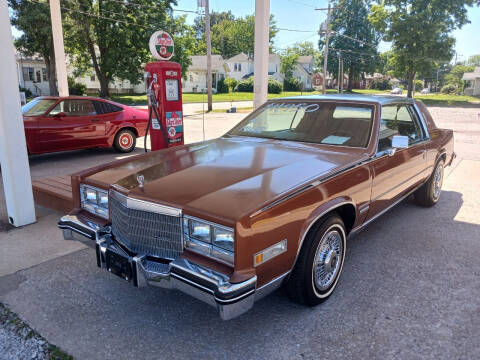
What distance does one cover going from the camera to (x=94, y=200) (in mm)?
3186

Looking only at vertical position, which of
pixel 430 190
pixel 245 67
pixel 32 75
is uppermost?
pixel 245 67

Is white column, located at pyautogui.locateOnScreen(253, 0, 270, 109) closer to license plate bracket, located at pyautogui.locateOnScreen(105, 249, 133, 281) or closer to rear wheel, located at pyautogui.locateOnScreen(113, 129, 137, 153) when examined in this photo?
rear wheel, located at pyautogui.locateOnScreen(113, 129, 137, 153)

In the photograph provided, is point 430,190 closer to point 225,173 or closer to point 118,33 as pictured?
point 225,173

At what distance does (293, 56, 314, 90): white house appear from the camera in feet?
234

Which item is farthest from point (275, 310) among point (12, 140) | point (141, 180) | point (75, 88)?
point (75, 88)

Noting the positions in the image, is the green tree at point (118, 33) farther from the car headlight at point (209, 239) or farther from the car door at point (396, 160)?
the car headlight at point (209, 239)

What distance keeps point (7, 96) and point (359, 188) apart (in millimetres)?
3825

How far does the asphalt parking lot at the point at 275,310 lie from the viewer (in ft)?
8.21

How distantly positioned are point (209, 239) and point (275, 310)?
38.6 inches

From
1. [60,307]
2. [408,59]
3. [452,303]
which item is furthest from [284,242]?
[408,59]

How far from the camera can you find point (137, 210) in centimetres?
258

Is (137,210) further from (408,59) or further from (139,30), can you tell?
(408,59)

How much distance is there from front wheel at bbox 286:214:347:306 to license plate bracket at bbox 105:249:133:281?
3.68 ft

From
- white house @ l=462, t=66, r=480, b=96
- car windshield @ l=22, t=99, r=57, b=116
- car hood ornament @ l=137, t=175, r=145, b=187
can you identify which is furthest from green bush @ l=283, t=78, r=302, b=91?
car hood ornament @ l=137, t=175, r=145, b=187
